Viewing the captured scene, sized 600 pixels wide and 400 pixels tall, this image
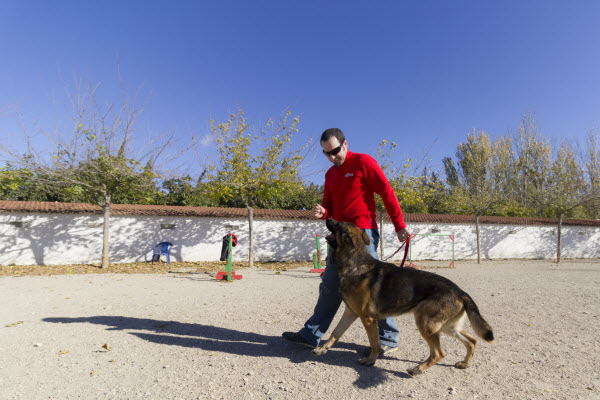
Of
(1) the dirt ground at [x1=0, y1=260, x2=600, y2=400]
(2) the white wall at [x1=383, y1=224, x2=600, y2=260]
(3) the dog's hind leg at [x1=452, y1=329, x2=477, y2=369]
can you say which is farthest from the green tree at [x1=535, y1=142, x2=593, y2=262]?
(3) the dog's hind leg at [x1=452, y1=329, x2=477, y2=369]

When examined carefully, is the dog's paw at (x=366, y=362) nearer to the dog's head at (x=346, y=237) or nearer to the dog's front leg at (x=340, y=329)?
the dog's front leg at (x=340, y=329)

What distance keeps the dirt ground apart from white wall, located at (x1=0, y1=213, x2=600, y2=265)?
9018 mm

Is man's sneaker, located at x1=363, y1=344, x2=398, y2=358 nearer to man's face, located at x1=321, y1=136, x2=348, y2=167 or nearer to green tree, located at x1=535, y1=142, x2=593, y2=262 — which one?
man's face, located at x1=321, y1=136, x2=348, y2=167

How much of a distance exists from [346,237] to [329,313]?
963 millimetres

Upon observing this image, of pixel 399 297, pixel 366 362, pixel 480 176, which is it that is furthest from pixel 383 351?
pixel 480 176

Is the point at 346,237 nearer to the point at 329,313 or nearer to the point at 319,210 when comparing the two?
the point at 319,210

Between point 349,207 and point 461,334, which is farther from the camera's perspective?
point 349,207

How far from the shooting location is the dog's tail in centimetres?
248

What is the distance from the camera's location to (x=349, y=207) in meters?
3.30

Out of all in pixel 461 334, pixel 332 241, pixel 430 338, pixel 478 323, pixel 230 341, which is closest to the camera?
pixel 478 323

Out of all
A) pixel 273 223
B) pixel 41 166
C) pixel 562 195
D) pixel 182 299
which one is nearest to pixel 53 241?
pixel 41 166

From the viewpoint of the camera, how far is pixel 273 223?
16781mm

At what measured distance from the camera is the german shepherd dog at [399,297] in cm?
262

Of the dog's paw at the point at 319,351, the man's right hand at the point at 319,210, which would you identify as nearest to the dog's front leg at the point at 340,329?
the dog's paw at the point at 319,351
